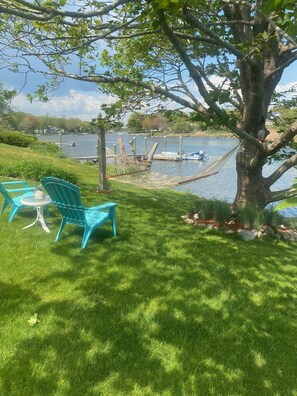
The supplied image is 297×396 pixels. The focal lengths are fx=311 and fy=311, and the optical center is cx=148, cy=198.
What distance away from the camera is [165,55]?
26.4ft

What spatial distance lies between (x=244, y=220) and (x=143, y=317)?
377cm

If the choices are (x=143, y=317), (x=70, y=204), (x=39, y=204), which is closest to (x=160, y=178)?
(x=39, y=204)

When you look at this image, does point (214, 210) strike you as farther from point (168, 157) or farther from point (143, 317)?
point (168, 157)

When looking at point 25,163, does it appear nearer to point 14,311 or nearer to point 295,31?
point 14,311

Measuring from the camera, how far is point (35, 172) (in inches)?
374

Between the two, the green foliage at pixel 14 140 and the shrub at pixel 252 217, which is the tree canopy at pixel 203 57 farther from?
the green foliage at pixel 14 140

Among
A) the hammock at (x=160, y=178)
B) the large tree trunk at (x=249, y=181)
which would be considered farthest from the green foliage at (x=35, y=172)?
the large tree trunk at (x=249, y=181)

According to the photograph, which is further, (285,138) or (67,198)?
(285,138)

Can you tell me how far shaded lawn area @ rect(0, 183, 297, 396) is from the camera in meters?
2.29

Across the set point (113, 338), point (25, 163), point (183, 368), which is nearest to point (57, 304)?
point (113, 338)

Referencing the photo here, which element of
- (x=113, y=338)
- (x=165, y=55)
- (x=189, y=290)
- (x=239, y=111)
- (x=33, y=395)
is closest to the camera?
(x=33, y=395)

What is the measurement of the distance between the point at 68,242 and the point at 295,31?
155 inches

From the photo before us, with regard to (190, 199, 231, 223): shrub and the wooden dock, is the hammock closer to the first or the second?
(190, 199, 231, 223): shrub

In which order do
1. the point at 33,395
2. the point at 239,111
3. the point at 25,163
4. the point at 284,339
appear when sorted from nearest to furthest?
the point at 33,395 → the point at 284,339 → the point at 239,111 → the point at 25,163
